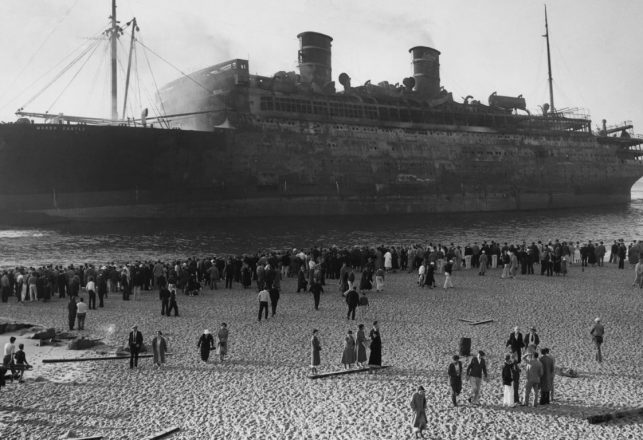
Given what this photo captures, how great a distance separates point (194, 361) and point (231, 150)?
36.4 meters

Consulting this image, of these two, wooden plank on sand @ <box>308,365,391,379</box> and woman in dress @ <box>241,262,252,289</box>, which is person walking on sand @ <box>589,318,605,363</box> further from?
woman in dress @ <box>241,262,252,289</box>

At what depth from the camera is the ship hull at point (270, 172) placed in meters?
43.8

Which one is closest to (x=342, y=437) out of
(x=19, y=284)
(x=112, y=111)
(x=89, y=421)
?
(x=89, y=421)

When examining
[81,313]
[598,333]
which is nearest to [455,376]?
[598,333]

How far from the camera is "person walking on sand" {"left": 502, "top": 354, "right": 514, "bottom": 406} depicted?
34.3ft

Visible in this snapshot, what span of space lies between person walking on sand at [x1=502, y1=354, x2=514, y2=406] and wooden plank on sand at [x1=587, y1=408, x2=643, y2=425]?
1.42m

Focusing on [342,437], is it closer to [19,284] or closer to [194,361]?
[194,361]

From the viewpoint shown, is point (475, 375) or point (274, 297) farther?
point (274, 297)

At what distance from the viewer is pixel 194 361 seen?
13.7 m

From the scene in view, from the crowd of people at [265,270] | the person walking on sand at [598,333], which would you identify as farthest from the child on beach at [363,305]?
the person walking on sand at [598,333]

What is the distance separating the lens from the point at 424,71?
66875 mm

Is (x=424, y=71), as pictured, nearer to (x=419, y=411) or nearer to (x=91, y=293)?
(x=91, y=293)

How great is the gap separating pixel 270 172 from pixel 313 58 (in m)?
15.7

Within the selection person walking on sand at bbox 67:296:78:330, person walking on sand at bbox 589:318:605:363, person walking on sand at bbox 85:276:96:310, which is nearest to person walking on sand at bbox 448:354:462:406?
person walking on sand at bbox 589:318:605:363
